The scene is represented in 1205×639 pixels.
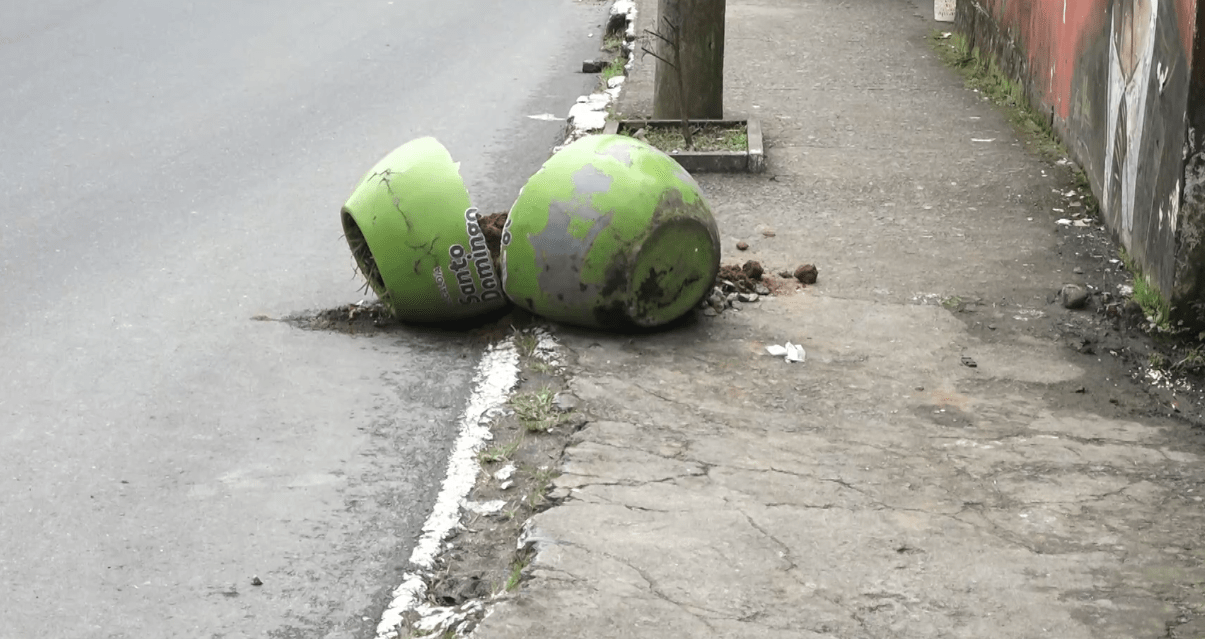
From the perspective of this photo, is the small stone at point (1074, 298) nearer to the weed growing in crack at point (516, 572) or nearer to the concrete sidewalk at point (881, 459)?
the concrete sidewalk at point (881, 459)

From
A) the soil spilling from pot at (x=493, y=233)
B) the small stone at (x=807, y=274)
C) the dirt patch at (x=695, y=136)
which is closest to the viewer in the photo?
the soil spilling from pot at (x=493, y=233)

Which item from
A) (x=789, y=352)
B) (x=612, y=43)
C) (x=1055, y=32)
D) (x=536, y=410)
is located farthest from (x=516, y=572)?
(x=612, y=43)

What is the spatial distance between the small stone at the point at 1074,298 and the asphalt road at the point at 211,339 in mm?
2595

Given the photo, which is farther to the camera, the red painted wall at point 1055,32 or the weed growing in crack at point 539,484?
the red painted wall at point 1055,32

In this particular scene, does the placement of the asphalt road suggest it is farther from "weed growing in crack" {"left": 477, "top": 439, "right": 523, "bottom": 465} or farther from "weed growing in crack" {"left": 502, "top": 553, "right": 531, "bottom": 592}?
"weed growing in crack" {"left": 502, "top": 553, "right": 531, "bottom": 592}

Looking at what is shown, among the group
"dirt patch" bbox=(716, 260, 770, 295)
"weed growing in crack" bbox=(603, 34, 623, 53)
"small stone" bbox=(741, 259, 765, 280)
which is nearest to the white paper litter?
"dirt patch" bbox=(716, 260, 770, 295)

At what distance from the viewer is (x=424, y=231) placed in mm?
5531

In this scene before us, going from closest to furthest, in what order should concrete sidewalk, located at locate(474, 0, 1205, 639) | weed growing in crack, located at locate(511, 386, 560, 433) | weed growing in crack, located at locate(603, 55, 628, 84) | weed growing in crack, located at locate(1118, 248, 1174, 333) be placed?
concrete sidewalk, located at locate(474, 0, 1205, 639), weed growing in crack, located at locate(511, 386, 560, 433), weed growing in crack, located at locate(1118, 248, 1174, 333), weed growing in crack, located at locate(603, 55, 628, 84)

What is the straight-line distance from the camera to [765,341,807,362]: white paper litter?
215 inches

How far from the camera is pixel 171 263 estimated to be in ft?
21.7

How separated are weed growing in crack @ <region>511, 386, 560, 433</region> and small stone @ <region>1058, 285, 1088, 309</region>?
245 centimetres

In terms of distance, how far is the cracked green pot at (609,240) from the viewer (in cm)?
535

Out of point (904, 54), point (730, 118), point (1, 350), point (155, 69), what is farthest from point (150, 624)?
point (904, 54)

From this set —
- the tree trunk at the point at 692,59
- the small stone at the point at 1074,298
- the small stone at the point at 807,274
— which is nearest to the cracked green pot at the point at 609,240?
the small stone at the point at 807,274
